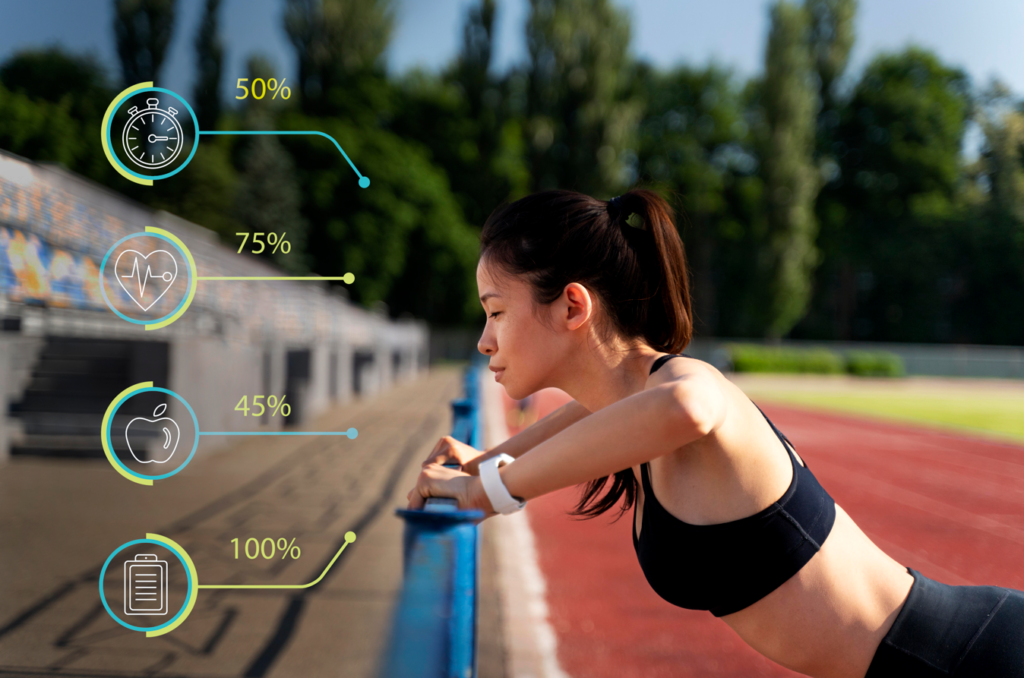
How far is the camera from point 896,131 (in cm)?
247

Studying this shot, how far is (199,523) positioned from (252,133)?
147cm

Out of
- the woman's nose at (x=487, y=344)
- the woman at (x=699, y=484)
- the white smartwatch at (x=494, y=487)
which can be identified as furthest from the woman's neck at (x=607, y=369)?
the white smartwatch at (x=494, y=487)

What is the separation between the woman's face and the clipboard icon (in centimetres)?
76

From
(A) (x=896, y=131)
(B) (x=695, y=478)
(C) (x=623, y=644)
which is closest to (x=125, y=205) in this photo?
(B) (x=695, y=478)

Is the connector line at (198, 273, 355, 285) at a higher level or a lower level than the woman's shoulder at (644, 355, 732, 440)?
higher

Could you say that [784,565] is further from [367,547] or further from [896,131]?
[367,547]

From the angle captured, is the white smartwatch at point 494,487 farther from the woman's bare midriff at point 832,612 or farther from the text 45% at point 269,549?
the text 45% at point 269,549

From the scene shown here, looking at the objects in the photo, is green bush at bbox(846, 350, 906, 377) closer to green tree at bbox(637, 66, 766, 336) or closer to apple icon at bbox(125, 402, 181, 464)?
green tree at bbox(637, 66, 766, 336)

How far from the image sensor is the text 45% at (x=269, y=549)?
A: 1382 mm

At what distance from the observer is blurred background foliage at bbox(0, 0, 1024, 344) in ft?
4.48

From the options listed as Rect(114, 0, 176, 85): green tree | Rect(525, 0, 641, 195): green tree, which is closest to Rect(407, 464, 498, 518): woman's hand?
Rect(114, 0, 176, 85): green tree

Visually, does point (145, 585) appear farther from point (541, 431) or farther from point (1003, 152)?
point (1003, 152)

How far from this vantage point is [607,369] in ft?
3.38

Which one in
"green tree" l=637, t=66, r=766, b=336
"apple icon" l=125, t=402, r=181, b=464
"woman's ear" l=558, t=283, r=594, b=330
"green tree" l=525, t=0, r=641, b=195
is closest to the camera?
"woman's ear" l=558, t=283, r=594, b=330
